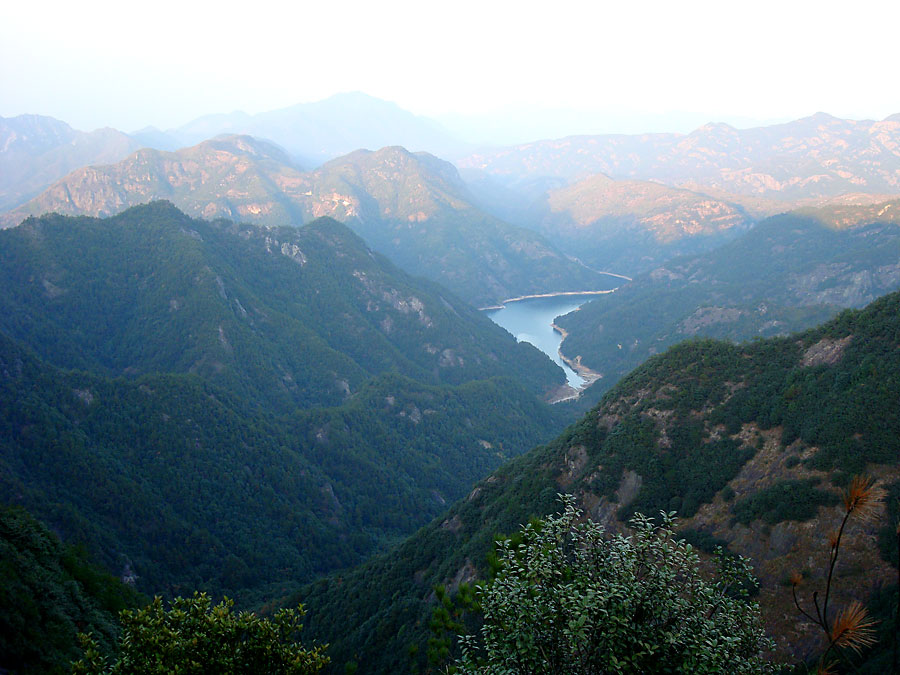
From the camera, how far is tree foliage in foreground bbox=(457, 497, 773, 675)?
14586 millimetres

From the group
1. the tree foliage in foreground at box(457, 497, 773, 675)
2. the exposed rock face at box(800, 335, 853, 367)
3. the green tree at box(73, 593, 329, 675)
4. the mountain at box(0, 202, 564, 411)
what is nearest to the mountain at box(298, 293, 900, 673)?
the exposed rock face at box(800, 335, 853, 367)

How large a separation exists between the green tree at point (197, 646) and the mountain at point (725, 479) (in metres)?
26.9

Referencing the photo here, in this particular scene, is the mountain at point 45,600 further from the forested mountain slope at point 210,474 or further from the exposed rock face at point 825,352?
the exposed rock face at point 825,352

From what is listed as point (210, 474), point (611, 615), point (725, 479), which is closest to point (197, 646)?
point (611, 615)

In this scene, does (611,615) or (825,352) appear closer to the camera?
(611,615)

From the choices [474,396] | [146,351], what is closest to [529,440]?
[474,396]

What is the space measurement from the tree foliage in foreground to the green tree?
22.5 feet

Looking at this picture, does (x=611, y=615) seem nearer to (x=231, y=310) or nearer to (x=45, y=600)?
(x=45, y=600)

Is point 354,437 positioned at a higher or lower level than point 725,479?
lower

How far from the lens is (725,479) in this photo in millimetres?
48125

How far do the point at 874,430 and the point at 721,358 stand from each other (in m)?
24.1

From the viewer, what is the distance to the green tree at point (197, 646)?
17391 mm

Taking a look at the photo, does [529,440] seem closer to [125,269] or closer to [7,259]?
[125,269]

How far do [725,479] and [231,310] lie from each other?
396 ft
